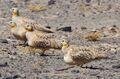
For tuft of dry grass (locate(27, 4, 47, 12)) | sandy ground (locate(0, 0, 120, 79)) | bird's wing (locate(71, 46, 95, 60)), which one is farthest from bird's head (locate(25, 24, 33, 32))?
tuft of dry grass (locate(27, 4, 47, 12))

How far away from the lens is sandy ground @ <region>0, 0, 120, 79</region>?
11.0 m

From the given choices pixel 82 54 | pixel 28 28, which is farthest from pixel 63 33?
pixel 82 54

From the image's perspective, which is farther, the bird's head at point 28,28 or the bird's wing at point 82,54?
the bird's head at point 28,28

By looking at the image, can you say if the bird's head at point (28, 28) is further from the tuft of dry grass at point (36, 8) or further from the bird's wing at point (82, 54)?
the tuft of dry grass at point (36, 8)

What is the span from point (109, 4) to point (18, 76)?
1380 cm

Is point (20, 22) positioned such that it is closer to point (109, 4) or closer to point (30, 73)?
point (30, 73)

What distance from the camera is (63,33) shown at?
1827 cm

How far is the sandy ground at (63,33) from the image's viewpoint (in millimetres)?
11031

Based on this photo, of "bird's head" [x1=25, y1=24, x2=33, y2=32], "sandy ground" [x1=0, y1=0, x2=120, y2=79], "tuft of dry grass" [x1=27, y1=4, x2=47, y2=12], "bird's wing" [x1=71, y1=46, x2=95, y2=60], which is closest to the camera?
"sandy ground" [x1=0, y1=0, x2=120, y2=79]

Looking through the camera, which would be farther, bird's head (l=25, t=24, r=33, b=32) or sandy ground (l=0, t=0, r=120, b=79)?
bird's head (l=25, t=24, r=33, b=32)

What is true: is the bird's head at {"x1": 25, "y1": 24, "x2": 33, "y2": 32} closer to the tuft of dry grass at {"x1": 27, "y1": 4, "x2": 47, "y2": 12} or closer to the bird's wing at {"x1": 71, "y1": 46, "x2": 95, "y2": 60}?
the bird's wing at {"x1": 71, "y1": 46, "x2": 95, "y2": 60}

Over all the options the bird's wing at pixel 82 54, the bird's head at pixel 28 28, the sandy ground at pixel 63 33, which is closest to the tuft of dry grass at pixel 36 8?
the sandy ground at pixel 63 33

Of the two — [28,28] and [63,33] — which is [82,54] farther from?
[63,33]

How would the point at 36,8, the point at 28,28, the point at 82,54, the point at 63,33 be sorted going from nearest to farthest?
the point at 82,54 < the point at 28,28 < the point at 63,33 < the point at 36,8
